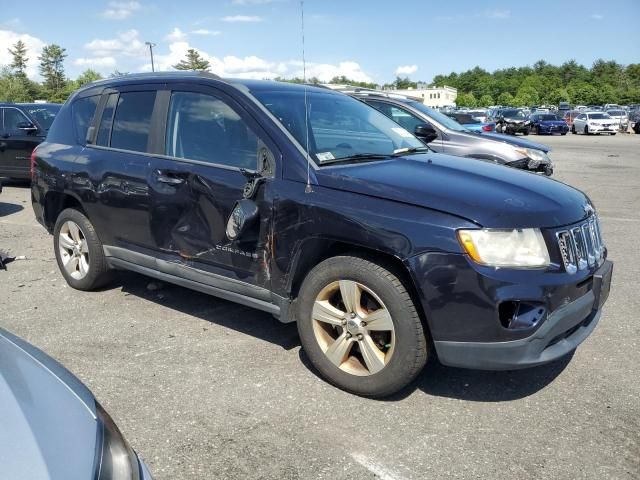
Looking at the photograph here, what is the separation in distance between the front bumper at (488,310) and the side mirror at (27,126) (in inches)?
439

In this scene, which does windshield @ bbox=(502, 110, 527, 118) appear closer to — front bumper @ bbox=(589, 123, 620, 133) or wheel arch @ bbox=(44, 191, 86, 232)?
front bumper @ bbox=(589, 123, 620, 133)

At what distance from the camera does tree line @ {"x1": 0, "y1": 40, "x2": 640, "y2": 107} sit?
301 ft

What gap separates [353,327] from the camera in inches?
132

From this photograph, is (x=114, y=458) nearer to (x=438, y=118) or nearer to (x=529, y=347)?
(x=529, y=347)

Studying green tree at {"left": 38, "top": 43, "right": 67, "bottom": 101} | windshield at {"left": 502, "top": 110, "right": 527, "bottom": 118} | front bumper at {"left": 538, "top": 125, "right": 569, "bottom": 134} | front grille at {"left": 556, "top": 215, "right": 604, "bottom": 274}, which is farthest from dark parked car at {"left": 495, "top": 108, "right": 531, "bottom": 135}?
green tree at {"left": 38, "top": 43, "right": 67, "bottom": 101}

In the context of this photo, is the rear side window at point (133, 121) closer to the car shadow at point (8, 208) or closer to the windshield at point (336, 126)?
the windshield at point (336, 126)

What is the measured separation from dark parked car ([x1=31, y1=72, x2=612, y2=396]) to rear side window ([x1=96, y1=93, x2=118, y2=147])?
0.02 metres

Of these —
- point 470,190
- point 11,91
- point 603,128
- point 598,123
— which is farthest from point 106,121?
point 11,91

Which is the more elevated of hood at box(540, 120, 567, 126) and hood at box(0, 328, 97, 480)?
hood at box(540, 120, 567, 126)

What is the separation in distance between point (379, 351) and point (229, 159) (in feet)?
5.36

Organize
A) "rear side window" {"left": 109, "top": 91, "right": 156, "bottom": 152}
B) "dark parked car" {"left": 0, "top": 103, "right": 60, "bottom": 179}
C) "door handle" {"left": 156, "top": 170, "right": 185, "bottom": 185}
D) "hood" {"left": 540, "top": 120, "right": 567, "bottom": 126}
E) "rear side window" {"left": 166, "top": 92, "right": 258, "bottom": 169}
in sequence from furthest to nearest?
1. "hood" {"left": 540, "top": 120, "right": 567, "bottom": 126}
2. "dark parked car" {"left": 0, "top": 103, "right": 60, "bottom": 179}
3. "rear side window" {"left": 109, "top": 91, "right": 156, "bottom": 152}
4. "door handle" {"left": 156, "top": 170, "right": 185, "bottom": 185}
5. "rear side window" {"left": 166, "top": 92, "right": 258, "bottom": 169}

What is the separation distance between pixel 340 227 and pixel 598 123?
38.0 metres

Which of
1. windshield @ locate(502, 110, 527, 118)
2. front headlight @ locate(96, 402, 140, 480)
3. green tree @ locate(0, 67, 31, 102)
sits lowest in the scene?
front headlight @ locate(96, 402, 140, 480)

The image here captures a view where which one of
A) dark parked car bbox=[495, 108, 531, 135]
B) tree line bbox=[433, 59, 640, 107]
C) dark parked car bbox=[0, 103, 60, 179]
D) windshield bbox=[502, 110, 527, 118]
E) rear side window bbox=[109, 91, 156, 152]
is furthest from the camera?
tree line bbox=[433, 59, 640, 107]
